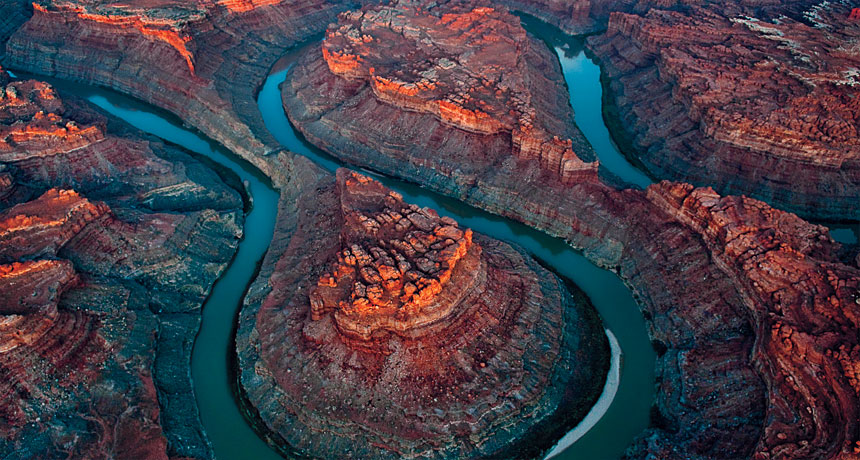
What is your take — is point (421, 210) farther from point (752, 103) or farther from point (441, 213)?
point (752, 103)

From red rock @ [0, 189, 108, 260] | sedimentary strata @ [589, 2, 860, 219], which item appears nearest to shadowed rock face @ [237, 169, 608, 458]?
red rock @ [0, 189, 108, 260]

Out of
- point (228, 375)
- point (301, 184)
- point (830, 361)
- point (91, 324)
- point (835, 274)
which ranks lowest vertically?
point (228, 375)

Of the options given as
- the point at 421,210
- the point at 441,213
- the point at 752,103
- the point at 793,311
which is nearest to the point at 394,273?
the point at 421,210

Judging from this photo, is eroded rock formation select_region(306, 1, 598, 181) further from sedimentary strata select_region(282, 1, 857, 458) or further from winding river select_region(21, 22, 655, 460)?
winding river select_region(21, 22, 655, 460)

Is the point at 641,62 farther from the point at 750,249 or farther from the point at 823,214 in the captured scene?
the point at 750,249

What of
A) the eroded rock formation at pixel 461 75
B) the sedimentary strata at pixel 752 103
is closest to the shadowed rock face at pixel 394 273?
the eroded rock formation at pixel 461 75

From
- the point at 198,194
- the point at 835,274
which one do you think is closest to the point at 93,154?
the point at 198,194

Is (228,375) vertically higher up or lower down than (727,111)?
lower down

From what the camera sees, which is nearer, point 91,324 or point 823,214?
point 91,324
